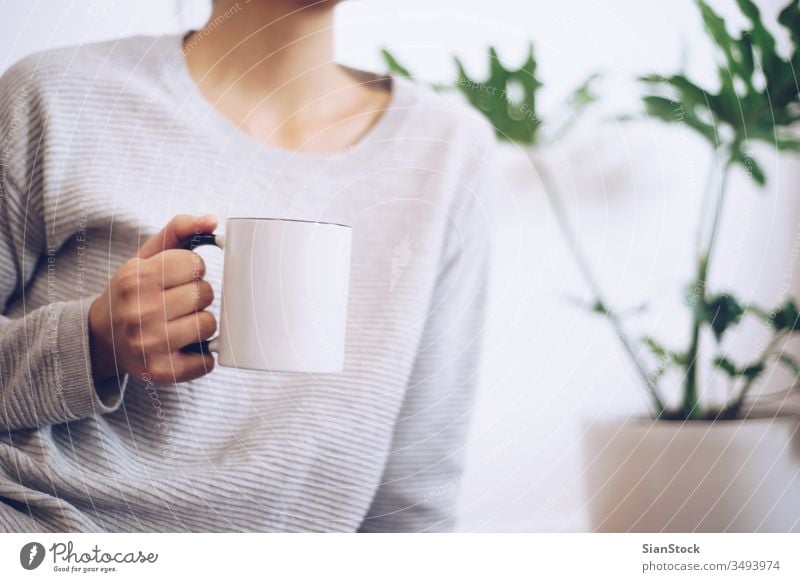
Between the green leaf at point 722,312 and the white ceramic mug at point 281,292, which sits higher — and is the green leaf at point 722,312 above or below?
below

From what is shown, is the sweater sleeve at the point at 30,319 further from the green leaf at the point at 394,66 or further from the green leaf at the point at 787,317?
the green leaf at the point at 787,317

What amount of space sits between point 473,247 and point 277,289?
173mm

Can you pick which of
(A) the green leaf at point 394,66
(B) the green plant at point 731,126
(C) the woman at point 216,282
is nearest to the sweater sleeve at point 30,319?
(C) the woman at point 216,282

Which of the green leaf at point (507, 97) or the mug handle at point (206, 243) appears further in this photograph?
the green leaf at point (507, 97)

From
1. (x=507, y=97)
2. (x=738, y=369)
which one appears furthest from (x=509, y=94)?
(x=738, y=369)

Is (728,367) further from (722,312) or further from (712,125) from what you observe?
(712,125)

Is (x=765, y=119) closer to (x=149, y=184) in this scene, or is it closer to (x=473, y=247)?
(x=473, y=247)

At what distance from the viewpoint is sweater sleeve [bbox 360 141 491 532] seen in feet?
1.43

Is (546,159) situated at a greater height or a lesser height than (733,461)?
greater

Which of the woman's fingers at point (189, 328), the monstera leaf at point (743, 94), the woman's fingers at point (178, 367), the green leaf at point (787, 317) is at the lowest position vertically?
the green leaf at point (787, 317)

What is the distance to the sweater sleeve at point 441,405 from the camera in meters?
0.44

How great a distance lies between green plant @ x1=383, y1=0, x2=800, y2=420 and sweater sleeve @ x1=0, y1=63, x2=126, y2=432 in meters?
0.22
